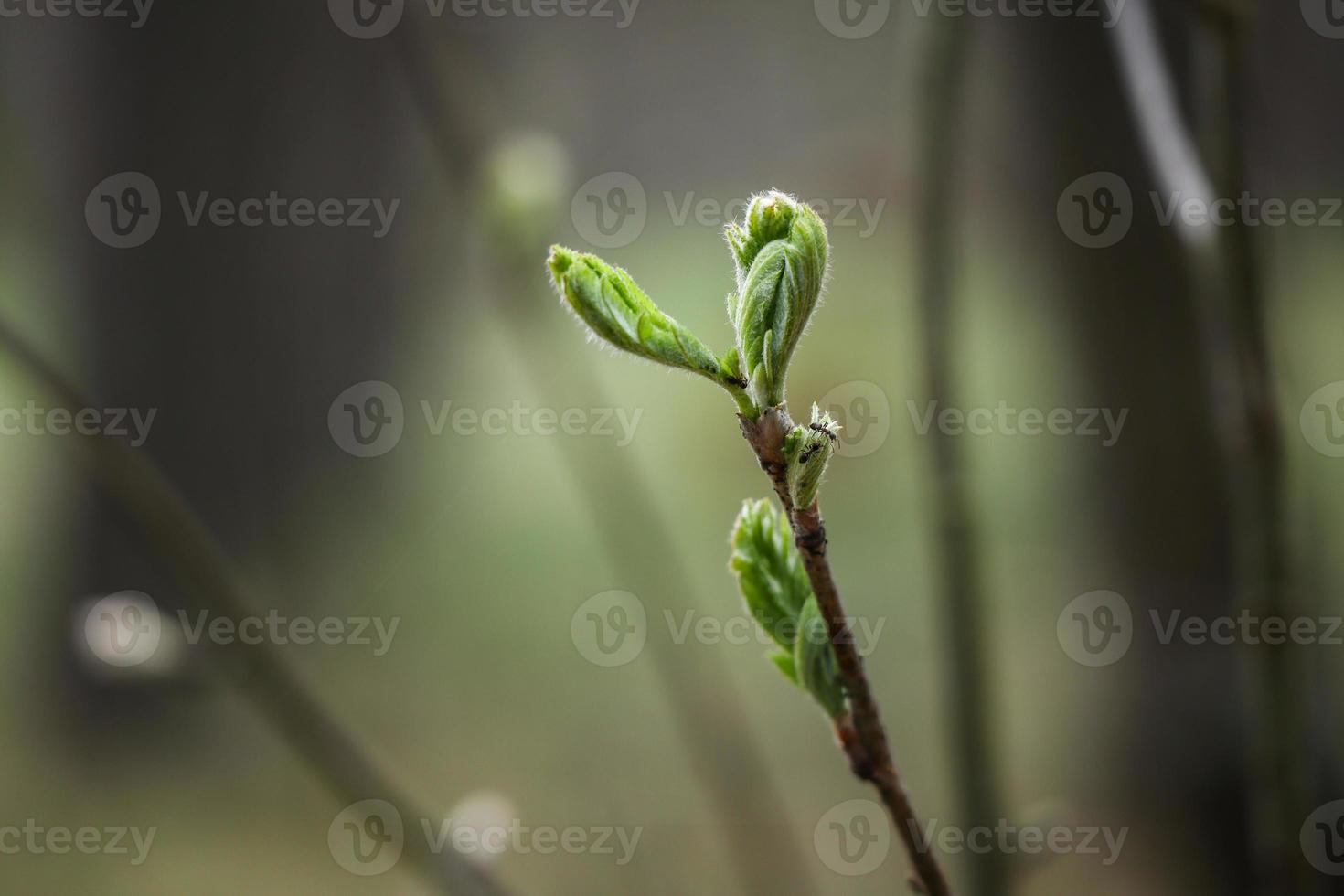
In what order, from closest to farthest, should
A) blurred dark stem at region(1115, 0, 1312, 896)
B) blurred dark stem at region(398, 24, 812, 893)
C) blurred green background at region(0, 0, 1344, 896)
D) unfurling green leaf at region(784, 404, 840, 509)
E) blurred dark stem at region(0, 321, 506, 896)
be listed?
1. unfurling green leaf at region(784, 404, 840, 509)
2. blurred dark stem at region(1115, 0, 1312, 896)
3. blurred dark stem at region(0, 321, 506, 896)
4. blurred dark stem at region(398, 24, 812, 893)
5. blurred green background at region(0, 0, 1344, 896)

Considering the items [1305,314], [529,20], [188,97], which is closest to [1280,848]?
[1305,314]

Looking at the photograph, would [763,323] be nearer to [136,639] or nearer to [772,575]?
[772,575]

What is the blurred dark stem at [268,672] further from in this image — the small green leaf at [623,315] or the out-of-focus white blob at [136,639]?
the small green leaf at [623,315]

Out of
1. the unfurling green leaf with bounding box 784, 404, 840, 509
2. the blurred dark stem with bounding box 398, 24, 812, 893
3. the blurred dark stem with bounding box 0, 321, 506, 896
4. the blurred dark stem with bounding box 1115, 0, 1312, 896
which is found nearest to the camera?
the unfurling green leaf with bounding box 784, 404, 840, 509

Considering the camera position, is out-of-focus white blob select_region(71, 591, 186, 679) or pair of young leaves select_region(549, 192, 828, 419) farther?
out-of-focus white blob select_region(71, 591, 186, 679)

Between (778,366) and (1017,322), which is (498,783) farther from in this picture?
(778,366)

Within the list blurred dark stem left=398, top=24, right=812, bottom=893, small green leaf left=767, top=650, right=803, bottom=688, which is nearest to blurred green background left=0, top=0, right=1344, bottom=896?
blurred dark stem left=398, top=24, right=812, bottom=893

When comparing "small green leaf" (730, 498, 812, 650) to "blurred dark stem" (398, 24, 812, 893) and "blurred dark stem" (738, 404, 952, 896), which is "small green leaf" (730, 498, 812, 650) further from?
"blurred dark stem" (398, 24, 812, 893)
